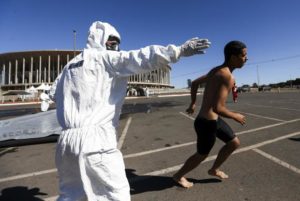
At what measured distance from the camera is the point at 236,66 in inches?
146

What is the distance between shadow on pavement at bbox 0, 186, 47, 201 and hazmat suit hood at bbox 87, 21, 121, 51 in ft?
7.83

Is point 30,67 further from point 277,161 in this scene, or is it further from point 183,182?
point 183,182

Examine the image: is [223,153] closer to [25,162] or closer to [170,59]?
[170,59]

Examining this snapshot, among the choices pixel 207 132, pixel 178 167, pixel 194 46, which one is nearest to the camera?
pixel 194 46

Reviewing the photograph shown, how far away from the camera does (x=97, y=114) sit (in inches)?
93.0

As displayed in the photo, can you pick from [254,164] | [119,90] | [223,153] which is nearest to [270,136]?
[254,164]

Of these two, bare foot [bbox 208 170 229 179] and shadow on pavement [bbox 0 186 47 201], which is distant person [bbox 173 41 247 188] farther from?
shadow on pavement [bbox 0 186 47 201]

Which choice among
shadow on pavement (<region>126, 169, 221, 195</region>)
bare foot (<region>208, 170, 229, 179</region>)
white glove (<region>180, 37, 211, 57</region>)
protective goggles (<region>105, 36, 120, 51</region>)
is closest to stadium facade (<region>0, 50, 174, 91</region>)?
shadow on pavement (<region>126, 169, 221, 195</region>)

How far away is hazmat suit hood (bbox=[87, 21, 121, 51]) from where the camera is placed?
8.46 ft

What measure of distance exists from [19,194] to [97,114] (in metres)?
2.48

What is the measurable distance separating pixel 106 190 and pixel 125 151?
4.02 meters

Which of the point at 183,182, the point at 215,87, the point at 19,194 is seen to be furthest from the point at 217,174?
the point at 19,194

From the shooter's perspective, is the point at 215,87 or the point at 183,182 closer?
the point at 215,87

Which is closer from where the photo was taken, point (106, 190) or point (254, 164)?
point (106, 190)
